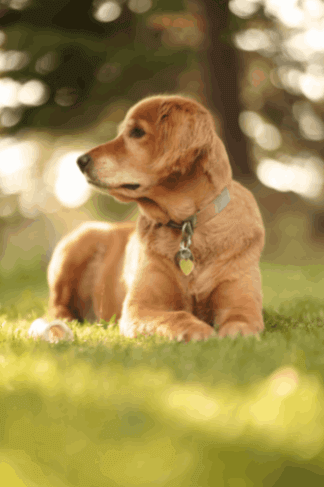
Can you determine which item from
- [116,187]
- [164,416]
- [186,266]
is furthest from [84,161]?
[164,416]

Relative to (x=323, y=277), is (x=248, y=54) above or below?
above

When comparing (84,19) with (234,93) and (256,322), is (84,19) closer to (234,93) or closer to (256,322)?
(234,93)

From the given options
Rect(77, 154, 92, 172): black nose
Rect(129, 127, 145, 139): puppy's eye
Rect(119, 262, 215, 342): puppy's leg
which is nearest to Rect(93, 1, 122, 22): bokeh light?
Rect(129, 127, 145, 139): puppy's eye

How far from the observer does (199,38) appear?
901cm

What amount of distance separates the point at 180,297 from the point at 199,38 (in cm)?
737

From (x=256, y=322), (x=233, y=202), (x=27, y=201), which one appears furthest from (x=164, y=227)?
(x=27, y=201)

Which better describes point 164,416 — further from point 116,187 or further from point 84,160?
point 84,160

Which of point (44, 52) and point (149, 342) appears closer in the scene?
point (149, 342)

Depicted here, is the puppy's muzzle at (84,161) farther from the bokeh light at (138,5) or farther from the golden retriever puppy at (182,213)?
the bokeh light at (138,5)

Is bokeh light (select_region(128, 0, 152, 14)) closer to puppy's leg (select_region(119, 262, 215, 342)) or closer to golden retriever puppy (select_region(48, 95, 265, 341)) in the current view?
golden retriever puppy (select_region(48, 95, 265, 341))

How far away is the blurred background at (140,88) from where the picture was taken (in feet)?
27.5

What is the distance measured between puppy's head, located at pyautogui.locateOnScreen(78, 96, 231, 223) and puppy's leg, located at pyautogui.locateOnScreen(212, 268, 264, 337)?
516 millimetres

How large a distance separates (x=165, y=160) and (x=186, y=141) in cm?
16

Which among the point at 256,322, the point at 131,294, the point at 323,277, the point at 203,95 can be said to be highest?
the point at 203,95
